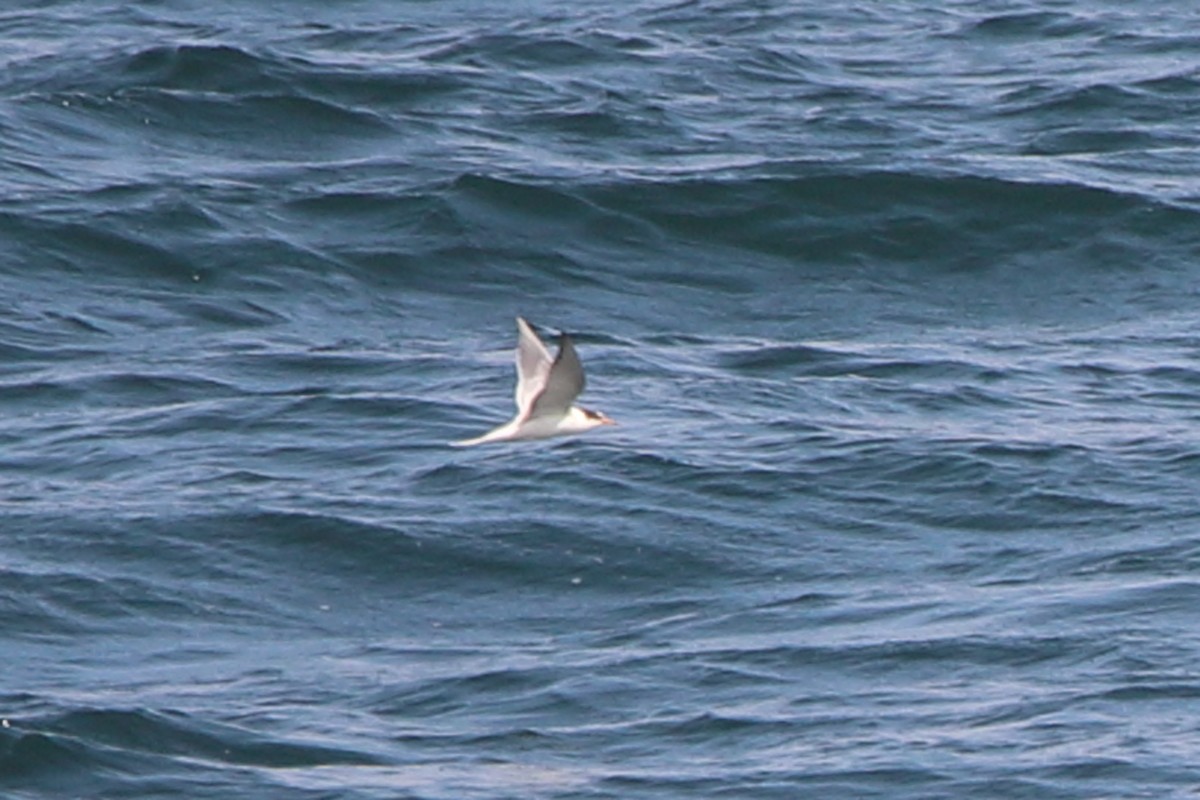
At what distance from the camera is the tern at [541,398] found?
46.8ft

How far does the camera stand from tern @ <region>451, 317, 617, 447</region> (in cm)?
1426

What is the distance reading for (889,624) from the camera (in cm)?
1952

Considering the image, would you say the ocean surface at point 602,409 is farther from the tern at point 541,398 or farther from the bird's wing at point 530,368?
the bird's wing at point 530,368

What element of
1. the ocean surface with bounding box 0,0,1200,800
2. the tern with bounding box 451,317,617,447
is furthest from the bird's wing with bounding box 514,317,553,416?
the ocean surface with bounding box 0,0,1200,800

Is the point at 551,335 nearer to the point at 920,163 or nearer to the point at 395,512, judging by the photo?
the point at 395,512

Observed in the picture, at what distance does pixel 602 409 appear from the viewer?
894 inches

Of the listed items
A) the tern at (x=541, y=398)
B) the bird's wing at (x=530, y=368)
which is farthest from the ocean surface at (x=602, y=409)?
the bird's wing at (x=530, y=368)

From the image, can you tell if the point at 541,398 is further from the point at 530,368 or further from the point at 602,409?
the point at 602,409

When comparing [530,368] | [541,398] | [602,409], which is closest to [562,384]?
[541,398]

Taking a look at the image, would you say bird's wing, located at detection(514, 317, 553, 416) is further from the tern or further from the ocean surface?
the ocean surface

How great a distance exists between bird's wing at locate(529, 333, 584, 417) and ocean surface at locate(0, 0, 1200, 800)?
3003 millimetres

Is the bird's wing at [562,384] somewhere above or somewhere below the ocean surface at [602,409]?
above

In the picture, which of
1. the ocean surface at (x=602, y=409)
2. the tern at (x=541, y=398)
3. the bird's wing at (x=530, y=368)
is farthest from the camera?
the ocean surface at (x=602, y=409)

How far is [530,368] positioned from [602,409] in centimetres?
789
